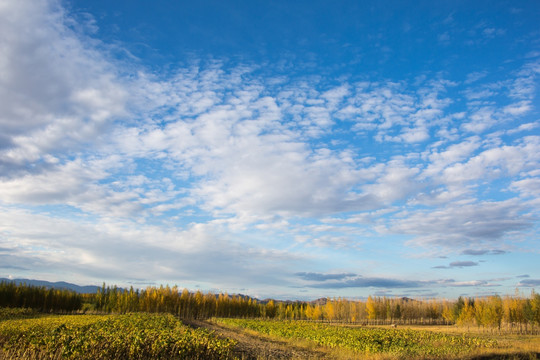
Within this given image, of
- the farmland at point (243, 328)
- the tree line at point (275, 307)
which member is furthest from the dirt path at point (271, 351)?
the tree line at point (275, 307)

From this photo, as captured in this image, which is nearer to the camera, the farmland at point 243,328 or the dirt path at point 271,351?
the farmland at point 243,328

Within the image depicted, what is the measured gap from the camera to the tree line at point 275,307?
63.8 metres

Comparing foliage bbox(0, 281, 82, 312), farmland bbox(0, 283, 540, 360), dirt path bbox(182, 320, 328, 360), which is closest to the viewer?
farmland bbox(0, 283, 540, 360)

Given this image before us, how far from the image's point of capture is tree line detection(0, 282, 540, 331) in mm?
63844

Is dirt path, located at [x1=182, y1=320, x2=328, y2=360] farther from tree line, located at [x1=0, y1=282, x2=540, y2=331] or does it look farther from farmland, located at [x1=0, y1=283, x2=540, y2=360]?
tree line, located at [x1=0, y1=282, x2=540, y2=331]

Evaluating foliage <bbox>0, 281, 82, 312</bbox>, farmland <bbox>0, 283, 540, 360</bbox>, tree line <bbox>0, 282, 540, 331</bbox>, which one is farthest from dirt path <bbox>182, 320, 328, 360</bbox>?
foliage <bbox>0, 281, 82, 312</bbox>

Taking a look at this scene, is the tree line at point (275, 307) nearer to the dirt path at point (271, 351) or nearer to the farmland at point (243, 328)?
the farmland at point (243, 328)

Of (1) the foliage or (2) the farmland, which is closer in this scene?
(2) the farmland

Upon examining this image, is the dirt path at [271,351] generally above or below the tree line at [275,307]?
above

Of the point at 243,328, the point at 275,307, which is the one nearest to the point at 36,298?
the point at 243,328

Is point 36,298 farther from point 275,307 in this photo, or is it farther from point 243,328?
point 275,307

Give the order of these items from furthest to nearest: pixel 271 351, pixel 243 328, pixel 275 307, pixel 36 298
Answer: pixel 275 307 < pixel 36 298 < pixel 243 328 < pixel 271 351

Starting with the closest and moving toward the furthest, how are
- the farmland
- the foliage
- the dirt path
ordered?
the farmland
the dirt path
the foliage

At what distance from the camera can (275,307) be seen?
102 metres
